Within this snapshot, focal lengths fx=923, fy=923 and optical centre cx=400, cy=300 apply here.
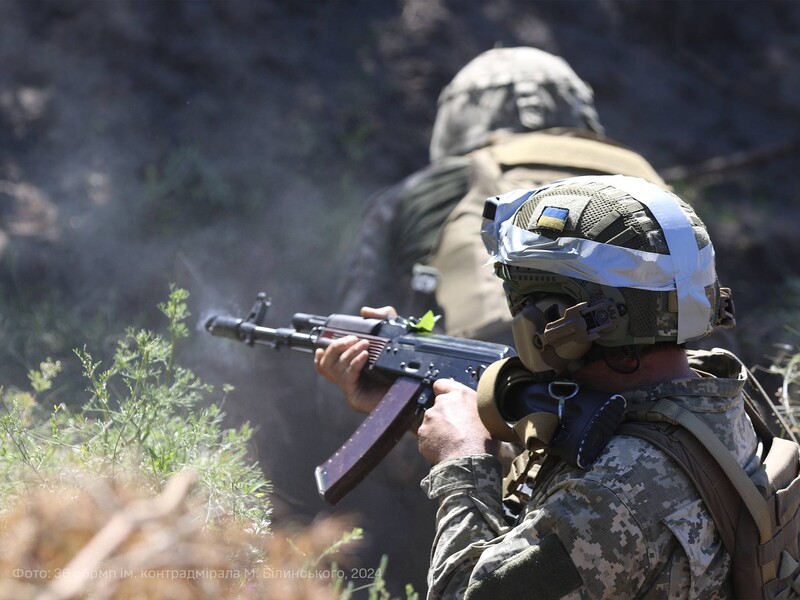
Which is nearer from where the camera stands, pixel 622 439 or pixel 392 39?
pixel 622 439

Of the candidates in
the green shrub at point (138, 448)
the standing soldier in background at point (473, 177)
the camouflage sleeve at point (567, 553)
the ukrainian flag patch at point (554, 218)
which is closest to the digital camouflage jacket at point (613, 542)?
the camouflage sleeve at point (567, 553)

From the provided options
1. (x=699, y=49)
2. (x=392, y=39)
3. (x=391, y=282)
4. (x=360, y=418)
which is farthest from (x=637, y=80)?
(x=360, y=418)

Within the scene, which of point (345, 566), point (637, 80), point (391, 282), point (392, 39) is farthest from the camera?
point (637, 80)

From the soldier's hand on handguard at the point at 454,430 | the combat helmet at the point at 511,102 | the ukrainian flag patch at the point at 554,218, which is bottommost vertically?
the soldier's hand on handguard at the point at 454,430

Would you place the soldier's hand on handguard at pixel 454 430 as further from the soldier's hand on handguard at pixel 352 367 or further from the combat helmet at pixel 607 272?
the soldier's hand on handguard at pixel 352 367

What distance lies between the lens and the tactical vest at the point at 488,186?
427 cm

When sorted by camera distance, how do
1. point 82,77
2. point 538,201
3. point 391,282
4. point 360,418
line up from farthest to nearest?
point 82,77 → point 391,282 → point 360,418 → point 538,201

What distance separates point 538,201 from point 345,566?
6.78 feet

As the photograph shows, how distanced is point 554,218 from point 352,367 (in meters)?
1.15

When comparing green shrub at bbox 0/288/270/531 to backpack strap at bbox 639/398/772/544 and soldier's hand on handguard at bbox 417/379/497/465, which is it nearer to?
soldier's hand on handguard at bbox 417/379/497/465

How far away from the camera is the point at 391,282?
498 cm

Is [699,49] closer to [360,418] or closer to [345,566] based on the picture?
[360,418]

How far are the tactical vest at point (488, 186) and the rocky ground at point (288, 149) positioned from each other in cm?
75

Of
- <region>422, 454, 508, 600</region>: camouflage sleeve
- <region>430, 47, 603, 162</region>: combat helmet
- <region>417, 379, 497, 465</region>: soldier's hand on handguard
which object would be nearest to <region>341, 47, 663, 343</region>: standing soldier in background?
<region>430, 47, 603, 162</region>: combat helmet
